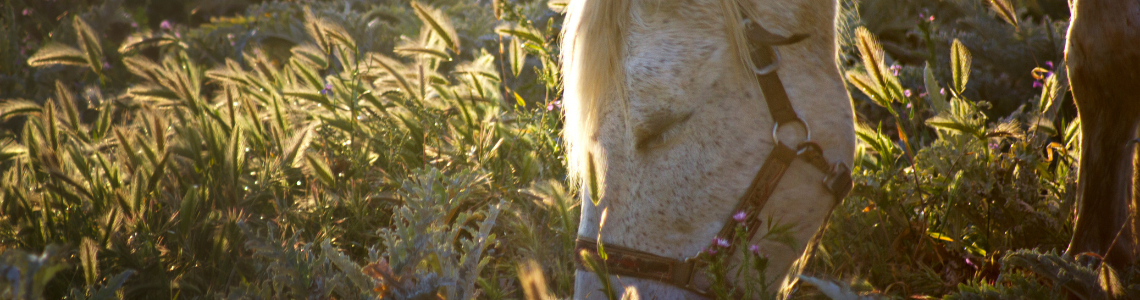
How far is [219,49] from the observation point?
6094 millimetres

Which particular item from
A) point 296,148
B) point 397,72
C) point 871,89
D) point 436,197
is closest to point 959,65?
point 871,89

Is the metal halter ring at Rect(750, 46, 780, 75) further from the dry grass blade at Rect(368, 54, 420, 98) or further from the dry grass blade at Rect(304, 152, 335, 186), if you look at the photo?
the dry grass blade at Rect(368, 54, 420, 98)

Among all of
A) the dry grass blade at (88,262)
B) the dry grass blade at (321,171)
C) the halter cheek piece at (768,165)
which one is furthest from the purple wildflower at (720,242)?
the dry grass blade at (321,171)

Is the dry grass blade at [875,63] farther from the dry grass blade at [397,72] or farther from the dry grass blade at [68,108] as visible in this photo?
the dry grass blade at [68,108]

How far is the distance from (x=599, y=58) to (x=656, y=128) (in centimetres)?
16

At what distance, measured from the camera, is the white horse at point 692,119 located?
1.19m

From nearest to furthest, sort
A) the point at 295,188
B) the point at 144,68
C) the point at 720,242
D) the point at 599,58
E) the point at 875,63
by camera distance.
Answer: the point at 720,242 < the point at 599,58 < the point at 875,63 < the point at 295,188 < the point at 144,68

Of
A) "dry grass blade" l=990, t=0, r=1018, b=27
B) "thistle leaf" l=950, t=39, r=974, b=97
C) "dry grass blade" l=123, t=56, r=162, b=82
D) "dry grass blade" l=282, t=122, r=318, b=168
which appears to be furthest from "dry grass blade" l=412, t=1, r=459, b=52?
"dry grass blade" l=990, t=0, r=1018, b=27

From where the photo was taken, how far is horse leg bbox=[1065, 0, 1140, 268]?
1330 mm

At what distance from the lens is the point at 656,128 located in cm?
120

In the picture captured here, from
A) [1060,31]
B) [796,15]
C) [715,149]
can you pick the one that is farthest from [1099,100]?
[1060,31]

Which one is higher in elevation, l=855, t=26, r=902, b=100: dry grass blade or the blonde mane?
the blonde mane

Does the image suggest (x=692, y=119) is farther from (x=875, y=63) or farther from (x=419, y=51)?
(x=419, y=51)

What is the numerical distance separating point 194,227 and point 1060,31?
3.75 metres
